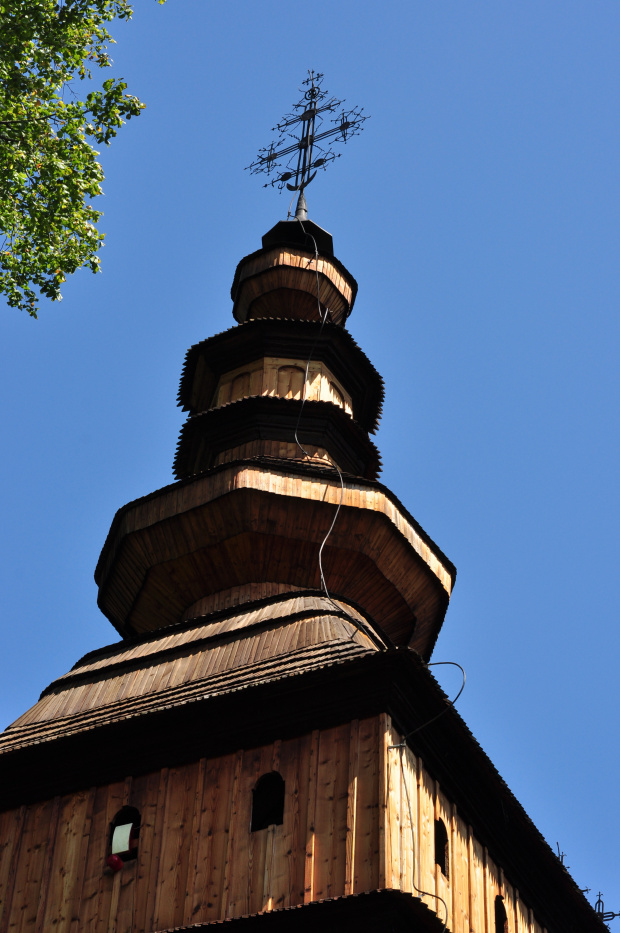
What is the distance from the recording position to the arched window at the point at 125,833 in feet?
48.0

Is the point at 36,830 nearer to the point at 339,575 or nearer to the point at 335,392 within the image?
the point at 339,575

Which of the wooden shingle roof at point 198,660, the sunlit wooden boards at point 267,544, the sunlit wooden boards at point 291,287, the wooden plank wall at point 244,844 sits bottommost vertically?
the wooden plank wall at point 244,844

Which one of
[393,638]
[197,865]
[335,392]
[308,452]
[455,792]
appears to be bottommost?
[197,865]

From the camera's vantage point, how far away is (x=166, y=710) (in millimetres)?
15422

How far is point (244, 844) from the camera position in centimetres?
1400

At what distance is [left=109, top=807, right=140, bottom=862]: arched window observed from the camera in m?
14.6

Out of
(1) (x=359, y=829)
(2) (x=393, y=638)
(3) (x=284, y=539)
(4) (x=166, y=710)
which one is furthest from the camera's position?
(2) (x=393, y=638)

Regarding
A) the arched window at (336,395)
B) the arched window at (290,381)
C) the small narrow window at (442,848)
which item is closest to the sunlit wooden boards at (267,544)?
the arched window at (290,381)

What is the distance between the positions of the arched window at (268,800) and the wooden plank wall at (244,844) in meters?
0.09

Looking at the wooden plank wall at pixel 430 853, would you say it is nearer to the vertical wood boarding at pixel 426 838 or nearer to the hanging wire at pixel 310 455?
the vertical wood boarding at pixel 426 838

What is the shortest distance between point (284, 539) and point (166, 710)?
5619mm

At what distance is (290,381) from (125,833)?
463 inches

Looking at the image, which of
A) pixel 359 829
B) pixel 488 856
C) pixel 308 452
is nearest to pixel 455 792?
pixel 488 856

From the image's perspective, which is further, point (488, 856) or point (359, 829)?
point (488, 856)
